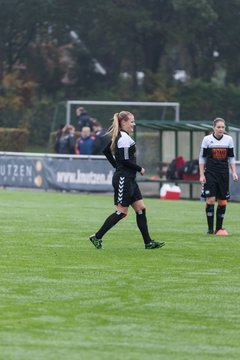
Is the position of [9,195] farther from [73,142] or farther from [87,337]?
[87,337]

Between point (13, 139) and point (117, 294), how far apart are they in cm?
3588

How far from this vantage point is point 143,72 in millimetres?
58656

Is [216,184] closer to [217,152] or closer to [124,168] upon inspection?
[217,152]

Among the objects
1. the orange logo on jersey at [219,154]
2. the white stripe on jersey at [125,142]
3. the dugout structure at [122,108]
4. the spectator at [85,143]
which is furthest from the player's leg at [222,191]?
the dugout structure at [122,108]

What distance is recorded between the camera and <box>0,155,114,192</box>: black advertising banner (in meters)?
31.8

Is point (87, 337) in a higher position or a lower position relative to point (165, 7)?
lower

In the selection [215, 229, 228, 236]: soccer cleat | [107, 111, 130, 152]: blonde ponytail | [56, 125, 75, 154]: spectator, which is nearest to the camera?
[107, 111, 130, 152]: blonde ponytail

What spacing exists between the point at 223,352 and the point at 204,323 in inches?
46.9

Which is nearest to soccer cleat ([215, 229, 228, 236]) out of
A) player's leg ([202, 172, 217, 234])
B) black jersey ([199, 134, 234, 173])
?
player's leg ([202, 172, 217, 234])

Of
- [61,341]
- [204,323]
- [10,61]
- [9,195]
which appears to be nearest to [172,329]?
[204,323]

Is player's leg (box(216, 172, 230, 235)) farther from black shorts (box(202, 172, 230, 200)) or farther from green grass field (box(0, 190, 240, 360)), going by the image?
green grass field (box(0, 190, 240, 360))

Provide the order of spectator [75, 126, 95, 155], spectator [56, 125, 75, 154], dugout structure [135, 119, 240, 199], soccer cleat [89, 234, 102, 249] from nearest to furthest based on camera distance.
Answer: soccer cleat [89, 234, 102, 249]
dugout structure [135, 119, 240, 199]
spectator [75, 126, 95, 155]
spectator [56, 125, 75, 154]

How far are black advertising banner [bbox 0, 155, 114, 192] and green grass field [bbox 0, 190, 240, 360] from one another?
11.5 meters

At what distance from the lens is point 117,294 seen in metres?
11.5
